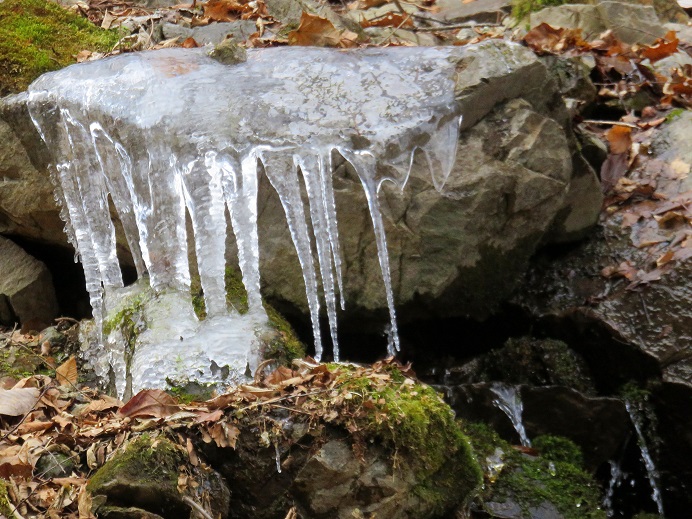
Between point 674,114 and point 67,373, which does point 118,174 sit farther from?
point 674,114

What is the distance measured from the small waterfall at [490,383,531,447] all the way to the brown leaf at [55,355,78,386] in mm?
2020

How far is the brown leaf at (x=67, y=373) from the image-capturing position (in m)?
4.10

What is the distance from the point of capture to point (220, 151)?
4043 mm

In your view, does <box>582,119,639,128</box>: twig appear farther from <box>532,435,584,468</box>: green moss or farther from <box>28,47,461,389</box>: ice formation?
<box>532,435,584,468</box>: green moss

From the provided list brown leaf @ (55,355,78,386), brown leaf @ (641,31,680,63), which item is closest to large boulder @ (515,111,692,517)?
brown leaf @ (641,31,680,63)

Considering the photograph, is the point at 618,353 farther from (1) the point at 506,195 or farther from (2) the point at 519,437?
(1) the point at 506,195

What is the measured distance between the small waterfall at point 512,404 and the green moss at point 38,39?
3.09 metres

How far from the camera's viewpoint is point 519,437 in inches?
168

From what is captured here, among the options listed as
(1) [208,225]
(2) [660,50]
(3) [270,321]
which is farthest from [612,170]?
(1) [208,225]

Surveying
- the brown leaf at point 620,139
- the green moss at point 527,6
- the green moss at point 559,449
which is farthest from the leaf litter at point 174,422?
the green moss at point 527,6

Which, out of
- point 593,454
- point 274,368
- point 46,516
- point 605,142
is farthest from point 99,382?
point 605,142

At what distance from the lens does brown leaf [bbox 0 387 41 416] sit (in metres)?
3.39

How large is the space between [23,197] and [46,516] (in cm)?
275

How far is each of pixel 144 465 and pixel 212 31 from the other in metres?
3.48
